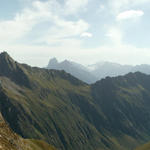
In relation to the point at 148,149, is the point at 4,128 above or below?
above

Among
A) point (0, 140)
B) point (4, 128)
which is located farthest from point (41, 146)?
point (0, 140)

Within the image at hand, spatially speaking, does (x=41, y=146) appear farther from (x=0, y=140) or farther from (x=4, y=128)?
(x=0, y=140)

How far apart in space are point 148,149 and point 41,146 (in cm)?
6737

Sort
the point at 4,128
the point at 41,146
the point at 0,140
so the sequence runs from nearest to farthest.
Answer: the point at 0,140 → the point at 4,128 → the point at 41,146

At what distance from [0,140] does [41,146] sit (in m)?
68.9

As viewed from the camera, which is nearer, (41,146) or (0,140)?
(0,140)

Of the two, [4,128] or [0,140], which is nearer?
[0,140]

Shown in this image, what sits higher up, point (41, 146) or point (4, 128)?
point (4, 128)

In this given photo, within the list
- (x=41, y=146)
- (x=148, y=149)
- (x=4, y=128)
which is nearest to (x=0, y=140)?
(x=4, y=128)

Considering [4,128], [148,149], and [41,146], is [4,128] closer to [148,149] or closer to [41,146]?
[41,146]

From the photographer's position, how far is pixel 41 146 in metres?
100

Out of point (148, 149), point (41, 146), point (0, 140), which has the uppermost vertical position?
point (0, 140)

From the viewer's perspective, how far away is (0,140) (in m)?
35.2

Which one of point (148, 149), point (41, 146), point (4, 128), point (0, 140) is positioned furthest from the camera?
point (148, 149)
